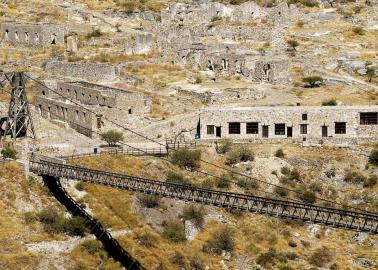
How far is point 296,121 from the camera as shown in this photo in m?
58.4

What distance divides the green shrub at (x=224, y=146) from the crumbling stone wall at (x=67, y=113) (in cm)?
871

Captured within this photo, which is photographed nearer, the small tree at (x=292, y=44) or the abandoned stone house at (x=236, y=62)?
the abandoned stone house at (x=236, y=62)

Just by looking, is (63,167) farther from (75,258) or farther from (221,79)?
(221,79)

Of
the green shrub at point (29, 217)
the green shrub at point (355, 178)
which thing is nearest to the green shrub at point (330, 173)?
the green shrub at point (355, 178)

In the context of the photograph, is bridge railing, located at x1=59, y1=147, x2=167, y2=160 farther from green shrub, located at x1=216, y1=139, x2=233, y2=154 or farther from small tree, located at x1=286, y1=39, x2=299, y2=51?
small tree, located at x1=286, y1=39, x2=299, y2=51

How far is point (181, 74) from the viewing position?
68375 mm

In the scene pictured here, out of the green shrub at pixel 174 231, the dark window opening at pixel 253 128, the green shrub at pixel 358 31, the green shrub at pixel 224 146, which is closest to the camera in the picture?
the green shrub at pixel 174 231

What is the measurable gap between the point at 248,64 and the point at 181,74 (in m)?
5.56

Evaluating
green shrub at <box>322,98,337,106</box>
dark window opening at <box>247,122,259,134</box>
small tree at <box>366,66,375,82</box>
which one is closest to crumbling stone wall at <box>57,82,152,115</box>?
dark window opening at <box>247,122,259,134</box>

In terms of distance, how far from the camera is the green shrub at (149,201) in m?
49.6

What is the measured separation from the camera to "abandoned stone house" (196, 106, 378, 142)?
191ft

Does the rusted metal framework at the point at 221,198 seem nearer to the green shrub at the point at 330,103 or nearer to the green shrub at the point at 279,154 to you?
the green shrub at the point at 279,154

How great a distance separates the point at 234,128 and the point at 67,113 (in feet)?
38.8

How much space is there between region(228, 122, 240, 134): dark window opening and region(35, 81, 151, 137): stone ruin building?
607 centimetres
